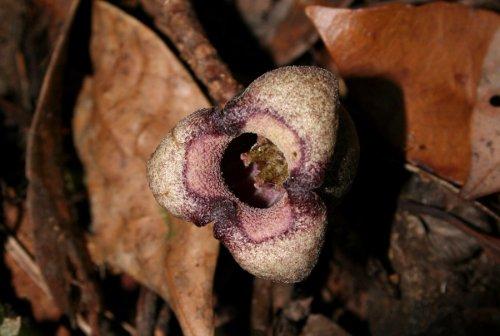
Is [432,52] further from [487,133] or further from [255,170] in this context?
[255,170]

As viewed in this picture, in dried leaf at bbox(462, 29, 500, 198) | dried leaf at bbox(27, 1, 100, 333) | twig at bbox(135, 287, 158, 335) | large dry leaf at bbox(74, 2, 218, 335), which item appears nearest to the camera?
large dry leaf at bbox(74, 2, 218, 335)

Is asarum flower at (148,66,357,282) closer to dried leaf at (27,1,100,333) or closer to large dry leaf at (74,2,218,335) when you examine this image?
large dry leaf at (74,2,218,335)

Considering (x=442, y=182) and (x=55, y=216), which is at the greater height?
(x=55, y=216)

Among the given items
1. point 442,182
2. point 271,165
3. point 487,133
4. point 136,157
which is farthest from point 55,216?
point 487,133

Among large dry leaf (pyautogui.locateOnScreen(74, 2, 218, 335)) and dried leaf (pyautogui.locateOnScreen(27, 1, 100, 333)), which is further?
dried leaf (pyautogui.locateOnScreen(27, 1, 100, 333))

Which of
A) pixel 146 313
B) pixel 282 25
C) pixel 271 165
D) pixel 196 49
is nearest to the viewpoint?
pixel 271 165

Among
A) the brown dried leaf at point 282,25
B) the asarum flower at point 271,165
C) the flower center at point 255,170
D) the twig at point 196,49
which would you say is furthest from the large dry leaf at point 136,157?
the brown dried leaf at point 282,25

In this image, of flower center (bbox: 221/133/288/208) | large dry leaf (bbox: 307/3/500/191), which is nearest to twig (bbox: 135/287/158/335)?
flower center (bbox: 221/133/288/208)
